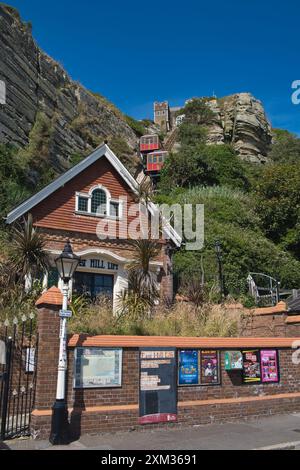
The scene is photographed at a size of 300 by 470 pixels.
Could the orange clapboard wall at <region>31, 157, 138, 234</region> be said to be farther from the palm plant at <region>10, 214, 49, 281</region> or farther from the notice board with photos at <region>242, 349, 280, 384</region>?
the notice board with photos at <region>242, 349, 280, 384</region>

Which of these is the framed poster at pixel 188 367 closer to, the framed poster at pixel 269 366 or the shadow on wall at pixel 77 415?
the framed poster at pixel 269 366

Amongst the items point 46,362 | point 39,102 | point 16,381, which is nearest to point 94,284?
point 16,381

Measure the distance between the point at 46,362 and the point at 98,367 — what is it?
1.13m

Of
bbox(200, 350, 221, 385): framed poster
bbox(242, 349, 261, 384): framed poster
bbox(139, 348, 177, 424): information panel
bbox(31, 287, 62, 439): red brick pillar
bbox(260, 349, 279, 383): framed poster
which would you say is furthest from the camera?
bbox(260, 349, 279, 383): framed poster

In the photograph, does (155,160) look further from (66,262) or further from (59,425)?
(59,425)

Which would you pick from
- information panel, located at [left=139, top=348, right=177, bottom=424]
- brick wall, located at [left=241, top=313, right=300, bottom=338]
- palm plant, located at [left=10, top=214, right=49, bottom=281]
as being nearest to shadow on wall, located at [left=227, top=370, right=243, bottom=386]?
information panel, located at [left=139, top=348, right=177, bottom=424]

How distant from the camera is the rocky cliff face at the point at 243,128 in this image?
203 feet

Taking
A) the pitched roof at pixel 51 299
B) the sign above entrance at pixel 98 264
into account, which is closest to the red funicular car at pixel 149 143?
the sign above entrance at pixel 98 264

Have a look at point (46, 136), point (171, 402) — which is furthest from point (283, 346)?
point (46, 136)

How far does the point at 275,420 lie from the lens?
1159 cm

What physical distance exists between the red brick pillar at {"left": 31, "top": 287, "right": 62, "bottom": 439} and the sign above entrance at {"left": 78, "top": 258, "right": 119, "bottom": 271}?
9.29 meters

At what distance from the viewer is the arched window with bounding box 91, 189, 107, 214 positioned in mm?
20062

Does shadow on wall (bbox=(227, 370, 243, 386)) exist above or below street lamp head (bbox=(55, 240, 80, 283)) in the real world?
below
